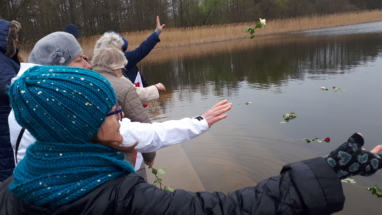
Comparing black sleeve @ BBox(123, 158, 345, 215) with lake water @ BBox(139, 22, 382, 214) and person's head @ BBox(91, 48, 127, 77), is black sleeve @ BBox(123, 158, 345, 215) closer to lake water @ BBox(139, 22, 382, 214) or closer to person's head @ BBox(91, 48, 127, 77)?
person's head @ BBox(91, 48, 127, 77)

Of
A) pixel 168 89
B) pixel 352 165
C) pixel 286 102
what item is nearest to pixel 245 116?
pixel 286 102

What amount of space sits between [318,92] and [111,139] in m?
7.26

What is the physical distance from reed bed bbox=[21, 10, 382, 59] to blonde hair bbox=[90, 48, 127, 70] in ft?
56.2

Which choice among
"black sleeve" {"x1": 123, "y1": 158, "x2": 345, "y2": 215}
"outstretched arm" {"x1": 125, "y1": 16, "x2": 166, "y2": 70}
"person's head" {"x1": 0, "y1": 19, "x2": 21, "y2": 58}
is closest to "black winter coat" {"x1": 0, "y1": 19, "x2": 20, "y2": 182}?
"person's head" {"x1": 0, "y1": 19, "x2": 21, "y2": 58}

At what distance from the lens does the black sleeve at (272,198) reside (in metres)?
1.32

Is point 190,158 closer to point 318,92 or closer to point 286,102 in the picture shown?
point 286,102

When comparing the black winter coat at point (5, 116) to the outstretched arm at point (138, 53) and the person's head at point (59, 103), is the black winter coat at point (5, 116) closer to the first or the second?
the person's head at point (59, 103)

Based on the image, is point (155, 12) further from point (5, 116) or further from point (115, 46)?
point (5, 116)

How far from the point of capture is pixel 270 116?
6414mm

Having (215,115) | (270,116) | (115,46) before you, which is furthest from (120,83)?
(270,116)

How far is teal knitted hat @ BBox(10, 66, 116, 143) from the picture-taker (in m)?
1.28

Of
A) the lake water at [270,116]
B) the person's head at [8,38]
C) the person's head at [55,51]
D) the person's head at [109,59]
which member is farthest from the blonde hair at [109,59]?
the lake water at [270,116]

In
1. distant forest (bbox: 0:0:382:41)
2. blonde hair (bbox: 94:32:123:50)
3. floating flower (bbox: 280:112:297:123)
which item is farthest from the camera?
distant forest (bbox: 0:0:382:41)

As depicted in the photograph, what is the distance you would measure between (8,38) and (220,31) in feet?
75.5
